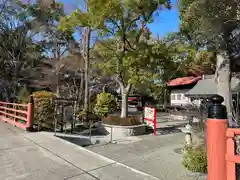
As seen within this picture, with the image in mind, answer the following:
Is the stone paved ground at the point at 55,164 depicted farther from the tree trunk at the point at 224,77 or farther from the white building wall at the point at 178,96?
the white building wall at the point at 178,96

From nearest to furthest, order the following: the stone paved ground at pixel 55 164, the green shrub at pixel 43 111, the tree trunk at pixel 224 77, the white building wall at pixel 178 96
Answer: the stone paved ground at pixel 55 164
the tree trunk at pixel 224 77
the green shrub at pixel 43 111
the white building wall at pixel 178 96

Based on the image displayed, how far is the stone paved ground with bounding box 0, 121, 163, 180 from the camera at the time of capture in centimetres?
372

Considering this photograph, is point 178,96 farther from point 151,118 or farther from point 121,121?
point 121,121

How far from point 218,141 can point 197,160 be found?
1598 millimetres

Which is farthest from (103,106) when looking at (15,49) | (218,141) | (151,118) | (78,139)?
(15,49)

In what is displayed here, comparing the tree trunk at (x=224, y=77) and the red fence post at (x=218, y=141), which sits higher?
the tree trunk at (x=224, y=77)

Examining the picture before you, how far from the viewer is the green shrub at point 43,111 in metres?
8.27

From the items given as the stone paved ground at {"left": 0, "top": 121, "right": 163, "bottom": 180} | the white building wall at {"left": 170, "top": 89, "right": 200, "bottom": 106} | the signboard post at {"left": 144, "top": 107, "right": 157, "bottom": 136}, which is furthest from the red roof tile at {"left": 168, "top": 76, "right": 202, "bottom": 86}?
the stone paved ground at {"left": 0, "top": 121, "right": 163, "bottom": 180}

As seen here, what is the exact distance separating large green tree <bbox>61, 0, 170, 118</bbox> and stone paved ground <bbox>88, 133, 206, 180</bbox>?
3.22 metres

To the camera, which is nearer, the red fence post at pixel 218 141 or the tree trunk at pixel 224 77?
the red fence post at pixel 218 141

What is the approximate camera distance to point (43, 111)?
851cm

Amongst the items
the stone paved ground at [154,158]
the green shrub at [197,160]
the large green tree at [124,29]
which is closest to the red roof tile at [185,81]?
the large green tree at [124,29]

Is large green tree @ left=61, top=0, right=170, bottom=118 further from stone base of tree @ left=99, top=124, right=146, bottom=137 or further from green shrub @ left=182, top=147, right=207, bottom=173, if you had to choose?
green shrub @ left=182, top=147, right=207, bottom=173

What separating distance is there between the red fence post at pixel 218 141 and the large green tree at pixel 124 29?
6326 millimetres
